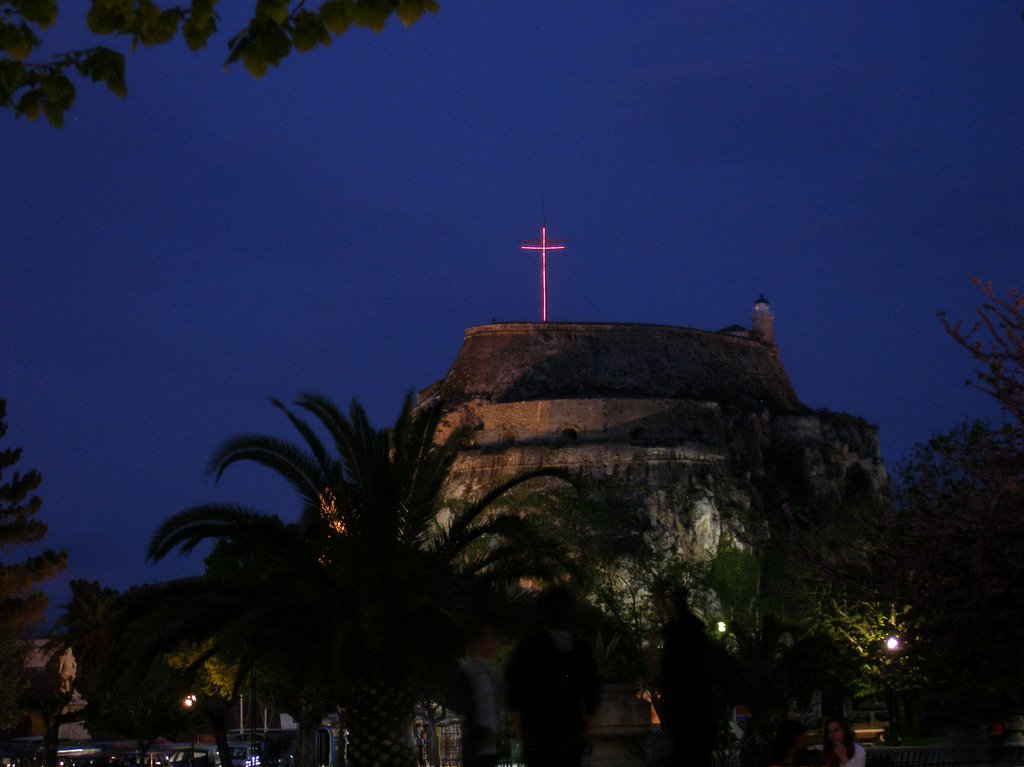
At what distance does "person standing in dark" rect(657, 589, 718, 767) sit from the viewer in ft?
34.2

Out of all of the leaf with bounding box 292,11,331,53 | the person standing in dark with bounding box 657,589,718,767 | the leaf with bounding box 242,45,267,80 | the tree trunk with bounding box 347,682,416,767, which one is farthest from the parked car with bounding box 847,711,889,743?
the leaf with bounding box 242,45,267,80

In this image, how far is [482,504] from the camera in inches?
759

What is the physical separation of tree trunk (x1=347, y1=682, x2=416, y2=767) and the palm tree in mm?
13

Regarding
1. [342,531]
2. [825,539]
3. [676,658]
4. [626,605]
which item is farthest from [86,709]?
[676,658]

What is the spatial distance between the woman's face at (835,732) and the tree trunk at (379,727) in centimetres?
760

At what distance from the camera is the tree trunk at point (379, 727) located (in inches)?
731

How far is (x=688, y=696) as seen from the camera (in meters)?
10.5

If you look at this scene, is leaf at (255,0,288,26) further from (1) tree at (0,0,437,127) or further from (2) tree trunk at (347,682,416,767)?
(2) tree trunk at (347,682,416,767)

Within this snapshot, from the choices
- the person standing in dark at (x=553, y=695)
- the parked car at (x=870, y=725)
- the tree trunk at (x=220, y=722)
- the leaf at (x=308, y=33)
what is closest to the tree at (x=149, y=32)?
the leaf at (x=308, y=33)

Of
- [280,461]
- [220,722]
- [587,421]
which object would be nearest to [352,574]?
[280,461]

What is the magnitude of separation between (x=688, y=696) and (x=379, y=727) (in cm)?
900

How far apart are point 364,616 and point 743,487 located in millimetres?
42783

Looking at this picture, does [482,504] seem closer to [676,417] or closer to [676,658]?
[676,658]

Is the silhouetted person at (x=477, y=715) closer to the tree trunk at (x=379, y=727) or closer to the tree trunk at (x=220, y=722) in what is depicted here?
the tree trunk at (x=379, y=727)
